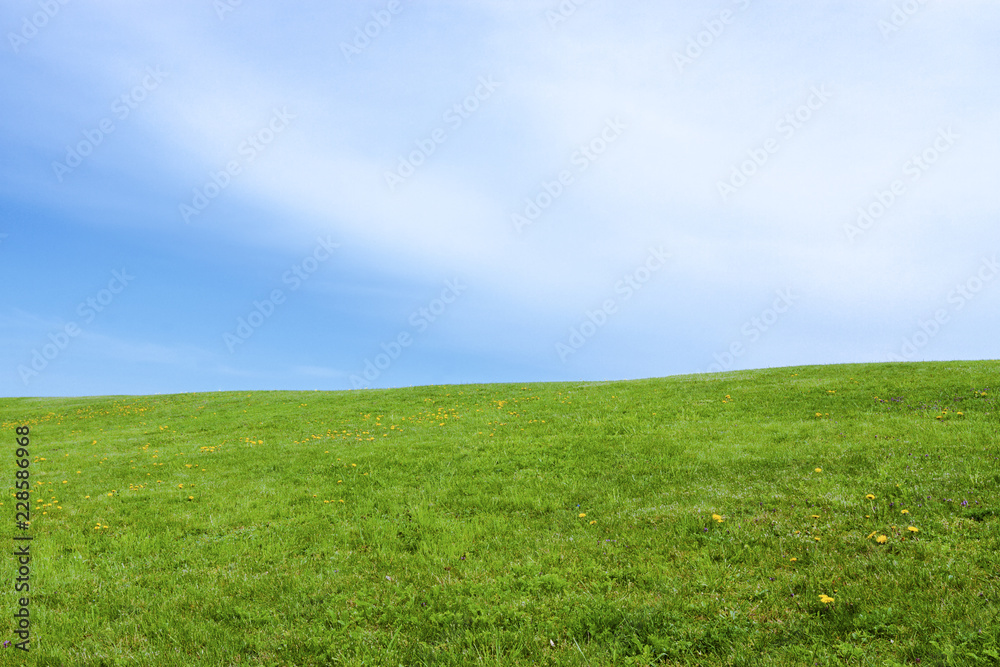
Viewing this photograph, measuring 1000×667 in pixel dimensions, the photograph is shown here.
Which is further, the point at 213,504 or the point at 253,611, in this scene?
the point at 213,504

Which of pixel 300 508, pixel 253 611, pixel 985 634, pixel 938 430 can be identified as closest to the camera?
pixel 985 634

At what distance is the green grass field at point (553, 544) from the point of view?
724 centimetres

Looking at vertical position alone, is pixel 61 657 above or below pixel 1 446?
below

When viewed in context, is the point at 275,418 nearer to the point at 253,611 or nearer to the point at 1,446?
the point at 1,446

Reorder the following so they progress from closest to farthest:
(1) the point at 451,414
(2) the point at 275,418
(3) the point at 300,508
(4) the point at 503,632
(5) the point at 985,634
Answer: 1. (5) the point at 985,634
2. (4) the point at 503,632
3. (3) the point at 300,508
4. (1) the point at 451,414
5. (2) the point at 275,418

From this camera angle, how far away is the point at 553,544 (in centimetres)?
1053

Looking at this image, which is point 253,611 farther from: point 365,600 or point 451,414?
point 451,414

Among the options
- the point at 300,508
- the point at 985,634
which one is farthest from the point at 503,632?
the point at 300,508

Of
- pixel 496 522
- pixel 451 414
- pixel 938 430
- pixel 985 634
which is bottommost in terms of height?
pixel 985 634

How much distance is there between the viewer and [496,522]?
12.2 meters

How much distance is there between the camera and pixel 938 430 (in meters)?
16.0

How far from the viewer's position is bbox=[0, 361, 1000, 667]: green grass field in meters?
7.24

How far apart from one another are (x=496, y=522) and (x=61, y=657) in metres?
7.51

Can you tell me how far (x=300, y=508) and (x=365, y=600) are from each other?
6457mm
